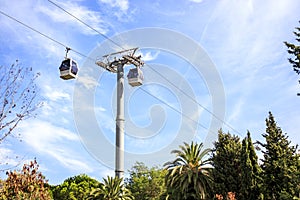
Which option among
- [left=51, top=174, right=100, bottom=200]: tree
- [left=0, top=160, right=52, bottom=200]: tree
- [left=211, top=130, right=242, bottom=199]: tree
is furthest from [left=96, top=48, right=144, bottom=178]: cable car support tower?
[left=51, top=174, right=100, bottom=200]: tree

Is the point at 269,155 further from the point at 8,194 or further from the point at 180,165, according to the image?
the point at 8,194

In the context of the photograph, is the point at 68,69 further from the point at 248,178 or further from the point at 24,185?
the point at 248,178

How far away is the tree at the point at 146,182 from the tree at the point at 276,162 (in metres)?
18.7

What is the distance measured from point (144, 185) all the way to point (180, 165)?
13866 mm

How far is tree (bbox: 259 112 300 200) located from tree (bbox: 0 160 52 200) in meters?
23.3

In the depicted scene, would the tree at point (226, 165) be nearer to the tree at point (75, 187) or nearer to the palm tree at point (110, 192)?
the palm tree at point (110, 192)

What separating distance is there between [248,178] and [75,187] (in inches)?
1168

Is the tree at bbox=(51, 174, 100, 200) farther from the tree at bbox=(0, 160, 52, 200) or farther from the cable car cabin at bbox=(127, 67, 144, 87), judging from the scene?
the tree at bbox=(0, 160, 52, 200)

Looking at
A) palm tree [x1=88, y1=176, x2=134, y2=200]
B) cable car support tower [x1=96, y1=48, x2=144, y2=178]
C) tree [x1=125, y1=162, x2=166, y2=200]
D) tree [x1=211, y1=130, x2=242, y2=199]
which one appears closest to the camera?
cable car support tower [x1=96, y1=48, x2=144, y2=178]

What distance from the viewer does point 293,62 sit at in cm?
2009

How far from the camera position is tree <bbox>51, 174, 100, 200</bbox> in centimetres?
5174

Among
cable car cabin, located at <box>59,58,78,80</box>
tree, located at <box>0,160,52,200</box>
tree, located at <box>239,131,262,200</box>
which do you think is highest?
tree, located at <box>239,131,262,200</box>

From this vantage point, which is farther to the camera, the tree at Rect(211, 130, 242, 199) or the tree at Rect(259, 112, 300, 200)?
the tree at Rect(211, 130, 242, 199)

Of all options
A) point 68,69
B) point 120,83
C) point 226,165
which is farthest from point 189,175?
point 68,69
